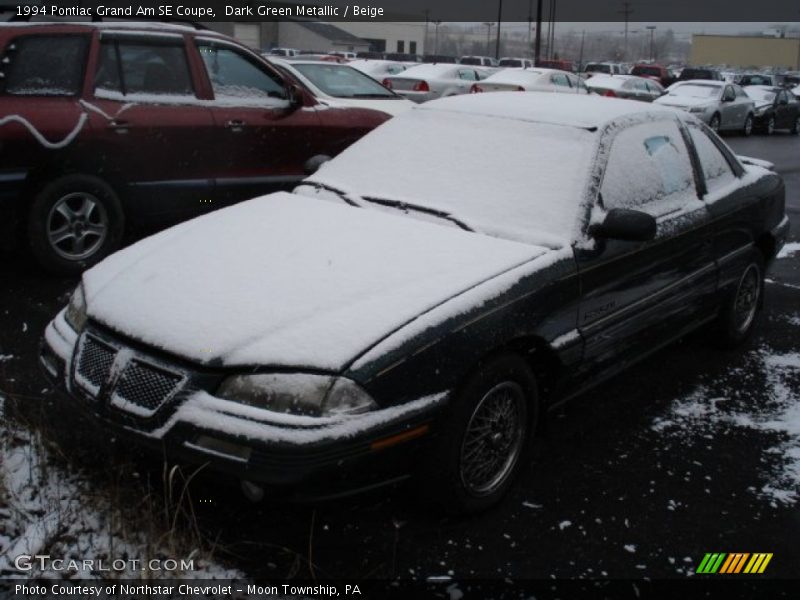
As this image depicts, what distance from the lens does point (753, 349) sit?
5555 millimetres

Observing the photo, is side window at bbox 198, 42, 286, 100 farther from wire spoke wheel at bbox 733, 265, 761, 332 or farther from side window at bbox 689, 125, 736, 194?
wire spoke wheel at bbox 733, 265, 761, 332

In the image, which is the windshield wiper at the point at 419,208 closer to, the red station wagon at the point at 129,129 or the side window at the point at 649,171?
the side window at the point at 649,171

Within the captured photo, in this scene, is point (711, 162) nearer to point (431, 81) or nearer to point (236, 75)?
point (236, 75)

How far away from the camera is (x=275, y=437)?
2785 mm

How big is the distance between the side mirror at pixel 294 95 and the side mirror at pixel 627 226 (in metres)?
4.10

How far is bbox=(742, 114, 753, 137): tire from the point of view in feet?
74.4

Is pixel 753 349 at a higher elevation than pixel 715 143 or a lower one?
lower

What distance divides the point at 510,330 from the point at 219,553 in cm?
134

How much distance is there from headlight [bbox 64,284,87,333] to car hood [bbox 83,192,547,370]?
0.06 metres

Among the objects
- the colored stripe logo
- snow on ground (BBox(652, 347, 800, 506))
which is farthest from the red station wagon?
the colored stripe logo

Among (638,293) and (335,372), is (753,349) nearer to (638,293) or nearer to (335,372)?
(638,293)

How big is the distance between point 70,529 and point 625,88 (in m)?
23.8

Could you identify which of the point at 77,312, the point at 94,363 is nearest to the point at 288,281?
the point at 94,363

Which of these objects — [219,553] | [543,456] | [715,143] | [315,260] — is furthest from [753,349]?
[219,553]
